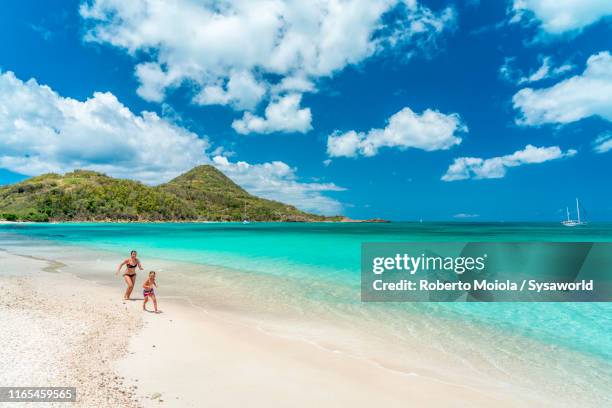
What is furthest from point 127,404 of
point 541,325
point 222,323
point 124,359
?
point 541,325

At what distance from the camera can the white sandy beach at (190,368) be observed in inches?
234

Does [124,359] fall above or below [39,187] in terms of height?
below

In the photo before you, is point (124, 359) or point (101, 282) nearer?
point (124, 359)

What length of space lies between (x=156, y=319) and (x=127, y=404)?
5.98 metres

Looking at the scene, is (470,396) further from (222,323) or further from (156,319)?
(156,319)

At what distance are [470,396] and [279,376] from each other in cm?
384

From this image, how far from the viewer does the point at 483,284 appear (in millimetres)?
19203

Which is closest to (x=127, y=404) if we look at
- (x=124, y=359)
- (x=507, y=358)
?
(x=124, y=359)

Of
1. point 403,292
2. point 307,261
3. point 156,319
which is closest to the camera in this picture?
point 156,319

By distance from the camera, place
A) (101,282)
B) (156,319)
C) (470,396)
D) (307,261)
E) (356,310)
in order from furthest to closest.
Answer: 1. (307,261)
2. (101,282)
3. (356,310)
4. (156,319)
5. (470,396)

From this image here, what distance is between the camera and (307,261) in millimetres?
29438

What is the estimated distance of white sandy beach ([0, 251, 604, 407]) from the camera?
19.5 feet

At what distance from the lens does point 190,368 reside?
7148mm

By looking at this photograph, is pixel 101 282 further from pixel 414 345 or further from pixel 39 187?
pixel 39 187
